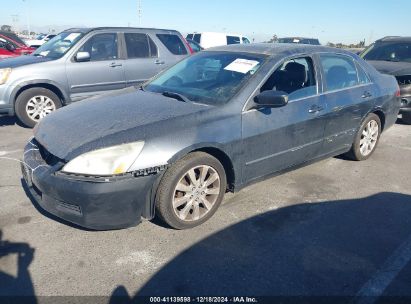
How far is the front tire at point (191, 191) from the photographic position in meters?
2.87

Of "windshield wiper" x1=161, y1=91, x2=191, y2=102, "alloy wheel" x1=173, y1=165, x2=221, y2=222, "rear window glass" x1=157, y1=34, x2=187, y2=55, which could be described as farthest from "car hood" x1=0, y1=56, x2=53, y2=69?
"alloy wheel" x1=173, y1=165, x2=221, y2=222

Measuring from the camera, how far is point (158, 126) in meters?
2.90

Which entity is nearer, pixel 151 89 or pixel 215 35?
pixel 151 89

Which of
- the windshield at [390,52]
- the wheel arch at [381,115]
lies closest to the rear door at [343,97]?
the wheel arch at [381,115]

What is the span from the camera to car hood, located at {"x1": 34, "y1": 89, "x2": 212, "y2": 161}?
276cm

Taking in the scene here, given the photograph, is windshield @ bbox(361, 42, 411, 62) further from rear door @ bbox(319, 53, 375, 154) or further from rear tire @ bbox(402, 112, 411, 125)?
rear door @ bbox(319, 53, 375, 154)

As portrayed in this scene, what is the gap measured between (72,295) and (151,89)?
2.37 meters

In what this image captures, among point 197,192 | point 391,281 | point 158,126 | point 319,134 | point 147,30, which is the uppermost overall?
point 147,30

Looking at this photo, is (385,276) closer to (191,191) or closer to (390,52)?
(191,191)

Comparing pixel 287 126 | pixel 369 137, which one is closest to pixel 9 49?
pixel 287 126

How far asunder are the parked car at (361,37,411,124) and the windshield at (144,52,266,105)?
452 cm

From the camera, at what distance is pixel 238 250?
2.84 meters

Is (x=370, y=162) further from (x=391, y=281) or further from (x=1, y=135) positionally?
(x=1, y=135)

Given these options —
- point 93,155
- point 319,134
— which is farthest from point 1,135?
point 319,134
